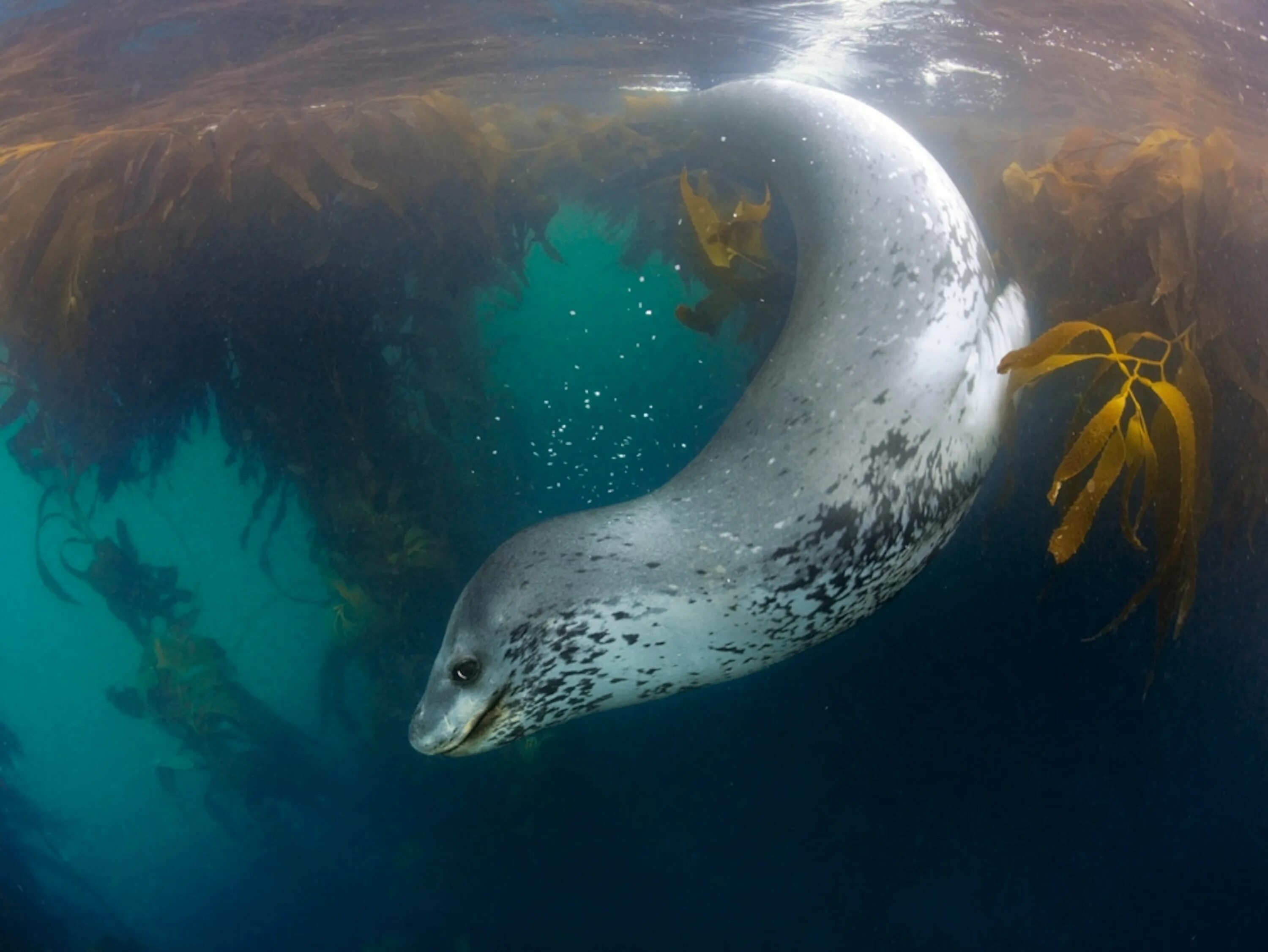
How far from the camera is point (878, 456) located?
1.57 meters

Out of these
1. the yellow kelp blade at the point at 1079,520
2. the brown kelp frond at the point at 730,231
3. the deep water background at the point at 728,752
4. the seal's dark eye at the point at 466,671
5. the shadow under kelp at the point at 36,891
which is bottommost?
the shadow under kelp at the point at 36,891

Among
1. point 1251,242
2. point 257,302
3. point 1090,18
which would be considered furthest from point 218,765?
point 1090,18

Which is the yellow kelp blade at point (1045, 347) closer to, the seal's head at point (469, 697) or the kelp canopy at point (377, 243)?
the kelp canopy at point (377, 243)

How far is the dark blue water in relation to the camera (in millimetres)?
2535

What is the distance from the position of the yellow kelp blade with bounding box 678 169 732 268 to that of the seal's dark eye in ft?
4.39

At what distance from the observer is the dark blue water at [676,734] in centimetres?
254

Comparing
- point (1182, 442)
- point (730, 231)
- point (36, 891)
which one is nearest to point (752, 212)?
point (730, 231)

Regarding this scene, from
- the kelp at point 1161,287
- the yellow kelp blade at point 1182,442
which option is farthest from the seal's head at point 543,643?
the yellow kelp blade at point 1182,442

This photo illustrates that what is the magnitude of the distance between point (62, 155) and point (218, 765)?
2.68 meters

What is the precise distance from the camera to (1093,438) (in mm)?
1551

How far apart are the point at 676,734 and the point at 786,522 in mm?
1579

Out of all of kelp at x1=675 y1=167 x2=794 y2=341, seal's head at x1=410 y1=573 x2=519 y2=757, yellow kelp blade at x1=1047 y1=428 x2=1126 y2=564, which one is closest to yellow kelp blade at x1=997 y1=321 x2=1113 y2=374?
yellow kelp blade at x1=1047 y1=428 x2=1126 y2=564

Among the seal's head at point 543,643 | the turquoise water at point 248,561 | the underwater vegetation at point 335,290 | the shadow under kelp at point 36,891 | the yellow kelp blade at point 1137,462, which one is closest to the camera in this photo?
the seal's head at point 543,643

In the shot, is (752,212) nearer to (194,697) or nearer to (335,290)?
(335,290)
